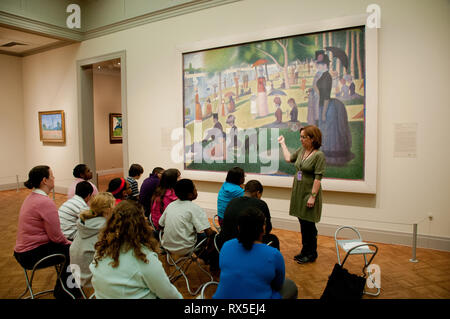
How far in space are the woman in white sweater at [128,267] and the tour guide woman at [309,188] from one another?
2.53 m

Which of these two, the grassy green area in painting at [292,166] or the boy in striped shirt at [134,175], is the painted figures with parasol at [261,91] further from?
the boy in striped shirt at [134,175]

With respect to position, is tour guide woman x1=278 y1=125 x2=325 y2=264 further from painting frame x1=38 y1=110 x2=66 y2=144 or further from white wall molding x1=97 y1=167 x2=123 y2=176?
white wall molding x1=97 y1=167 x2=123 y2=176

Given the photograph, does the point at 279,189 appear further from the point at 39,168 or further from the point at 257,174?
the point at 39,168

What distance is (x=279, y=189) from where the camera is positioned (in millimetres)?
5945

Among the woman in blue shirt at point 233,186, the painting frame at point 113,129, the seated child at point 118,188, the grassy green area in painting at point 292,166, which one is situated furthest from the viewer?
the painting frame at point 113,129

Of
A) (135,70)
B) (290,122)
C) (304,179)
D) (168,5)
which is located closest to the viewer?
(304,179)

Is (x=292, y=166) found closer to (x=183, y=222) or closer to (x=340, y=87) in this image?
(x=340, y=87)

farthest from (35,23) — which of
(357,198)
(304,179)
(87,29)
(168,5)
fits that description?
(357,198)

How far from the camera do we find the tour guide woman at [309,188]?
405cm

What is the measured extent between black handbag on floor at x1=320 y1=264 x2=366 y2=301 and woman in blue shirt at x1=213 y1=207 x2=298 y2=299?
1131mm

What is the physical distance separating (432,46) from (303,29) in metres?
1.92

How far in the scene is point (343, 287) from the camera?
9.75 feet

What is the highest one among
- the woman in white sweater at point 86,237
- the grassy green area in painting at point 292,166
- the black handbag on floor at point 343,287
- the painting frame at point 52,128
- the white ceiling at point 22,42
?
the white ceiling at point 22,42

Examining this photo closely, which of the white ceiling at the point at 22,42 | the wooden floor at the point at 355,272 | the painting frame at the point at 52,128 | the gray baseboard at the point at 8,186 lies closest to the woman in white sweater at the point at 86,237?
the wooden floor at the point at 355,272
